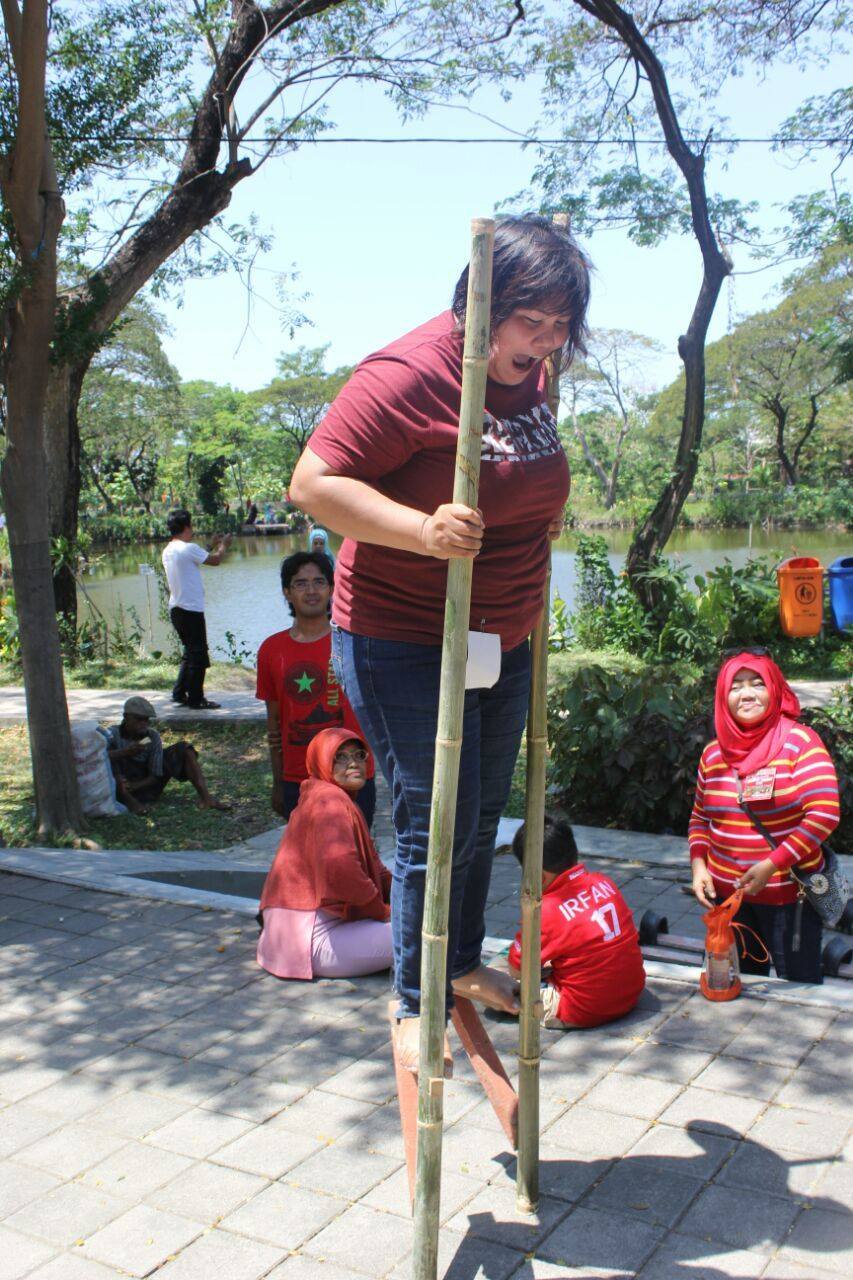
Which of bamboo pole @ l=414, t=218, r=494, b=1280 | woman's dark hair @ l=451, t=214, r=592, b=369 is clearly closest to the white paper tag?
bamboo pole @ l=414, t=218, r=494, b=1280

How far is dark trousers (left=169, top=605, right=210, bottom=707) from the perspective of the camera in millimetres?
10406

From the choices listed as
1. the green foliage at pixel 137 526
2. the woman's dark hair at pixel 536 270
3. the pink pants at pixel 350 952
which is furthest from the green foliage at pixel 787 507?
the woman's dark hair at pixel 536 270

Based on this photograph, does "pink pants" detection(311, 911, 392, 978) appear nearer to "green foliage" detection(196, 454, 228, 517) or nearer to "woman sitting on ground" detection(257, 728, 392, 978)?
"woman sitting on ground" detection(257, 728, 392, 978)

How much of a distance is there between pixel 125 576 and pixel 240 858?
77.2 feet

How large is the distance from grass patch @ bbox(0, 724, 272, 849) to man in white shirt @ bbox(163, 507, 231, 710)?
2.20ft

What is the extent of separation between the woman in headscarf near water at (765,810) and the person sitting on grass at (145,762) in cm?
440

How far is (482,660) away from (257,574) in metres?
24.4

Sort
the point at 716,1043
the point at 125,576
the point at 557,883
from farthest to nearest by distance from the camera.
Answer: the point at 125,576 < the point at 557,883 < the point at 716,1043

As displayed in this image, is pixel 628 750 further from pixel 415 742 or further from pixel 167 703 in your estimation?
pixel 167 703

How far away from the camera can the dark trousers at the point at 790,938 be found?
377 cm

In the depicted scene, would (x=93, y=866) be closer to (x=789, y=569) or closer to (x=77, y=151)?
(x=77, y=151)

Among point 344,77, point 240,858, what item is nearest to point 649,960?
point 240,858

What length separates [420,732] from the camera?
2301 millimetres

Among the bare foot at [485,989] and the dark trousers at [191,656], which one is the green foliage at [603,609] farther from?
the bare foot at [485,989]
